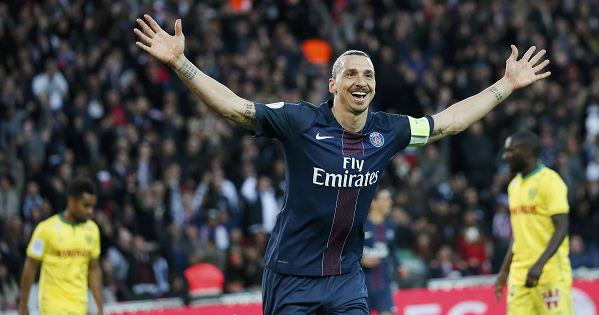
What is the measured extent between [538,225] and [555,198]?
0.99 feet

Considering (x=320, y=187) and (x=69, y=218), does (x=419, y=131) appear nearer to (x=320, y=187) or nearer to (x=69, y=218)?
(x=320, y=187)

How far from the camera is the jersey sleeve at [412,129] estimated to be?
505cm

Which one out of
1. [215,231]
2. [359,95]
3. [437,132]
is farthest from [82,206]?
[215,231]

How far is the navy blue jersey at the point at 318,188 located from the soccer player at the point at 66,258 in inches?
136

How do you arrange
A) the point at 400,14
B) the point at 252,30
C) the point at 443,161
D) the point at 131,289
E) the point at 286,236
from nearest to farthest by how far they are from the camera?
the point at 286,236 < the point at 131,289 < the point at 443,161 < the point at 252,30 < the point at 400,14

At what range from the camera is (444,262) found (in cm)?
1288

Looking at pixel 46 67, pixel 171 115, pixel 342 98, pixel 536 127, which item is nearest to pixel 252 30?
pixel 171 115

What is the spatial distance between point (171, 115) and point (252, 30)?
3.42m

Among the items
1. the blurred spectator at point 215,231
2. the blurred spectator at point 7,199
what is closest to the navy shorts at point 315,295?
the blurred spectator at point 215,231

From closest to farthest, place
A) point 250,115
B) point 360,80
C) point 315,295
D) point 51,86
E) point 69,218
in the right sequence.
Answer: point 250,115 → point 315,295 → point 360,80 → point 69,218 → point 51,86

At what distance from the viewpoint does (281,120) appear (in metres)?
4.62

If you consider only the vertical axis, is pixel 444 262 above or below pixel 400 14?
below

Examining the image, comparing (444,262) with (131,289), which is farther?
(444,262)

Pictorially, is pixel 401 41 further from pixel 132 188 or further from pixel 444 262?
pixel 132 188
